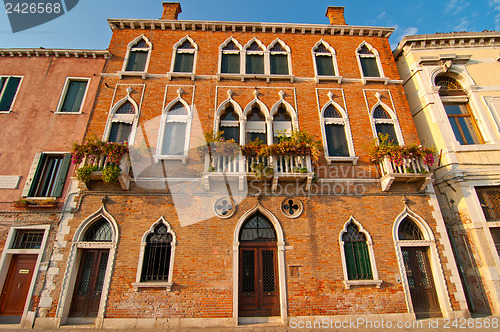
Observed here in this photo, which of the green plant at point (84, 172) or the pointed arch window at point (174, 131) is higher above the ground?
the pointed arch window at point (174, 131)

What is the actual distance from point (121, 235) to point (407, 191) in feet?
37.1

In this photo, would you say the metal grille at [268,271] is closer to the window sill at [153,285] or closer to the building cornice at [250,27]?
the window sill at [153,285]

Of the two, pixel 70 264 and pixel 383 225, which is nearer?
pixel 70 264

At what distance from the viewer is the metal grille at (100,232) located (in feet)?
30.7

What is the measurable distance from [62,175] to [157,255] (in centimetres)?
516

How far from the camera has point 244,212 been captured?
9.62 m

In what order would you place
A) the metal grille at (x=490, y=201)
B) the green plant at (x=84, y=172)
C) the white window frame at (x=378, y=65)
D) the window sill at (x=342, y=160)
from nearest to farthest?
the green plant at (x=84, y=172)
the metal grille at (x=490, y=201)
the window sill at (x=342, y=160)
the white window frame at (x=378, y=65)

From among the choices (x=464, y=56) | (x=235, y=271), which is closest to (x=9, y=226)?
(x=235, y=271)

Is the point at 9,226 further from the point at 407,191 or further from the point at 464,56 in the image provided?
the point at 464,56

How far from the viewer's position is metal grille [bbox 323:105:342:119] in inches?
461

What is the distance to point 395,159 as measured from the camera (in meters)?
9.84

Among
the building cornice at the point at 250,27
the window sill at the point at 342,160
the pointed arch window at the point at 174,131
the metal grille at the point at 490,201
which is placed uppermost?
the building cornice at the point at 250,27

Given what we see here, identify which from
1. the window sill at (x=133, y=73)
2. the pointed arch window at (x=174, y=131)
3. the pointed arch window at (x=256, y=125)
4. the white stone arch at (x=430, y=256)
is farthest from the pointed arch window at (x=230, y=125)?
the white stone arch at (x=430, y=256)

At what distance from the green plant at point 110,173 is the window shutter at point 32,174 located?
339cm
